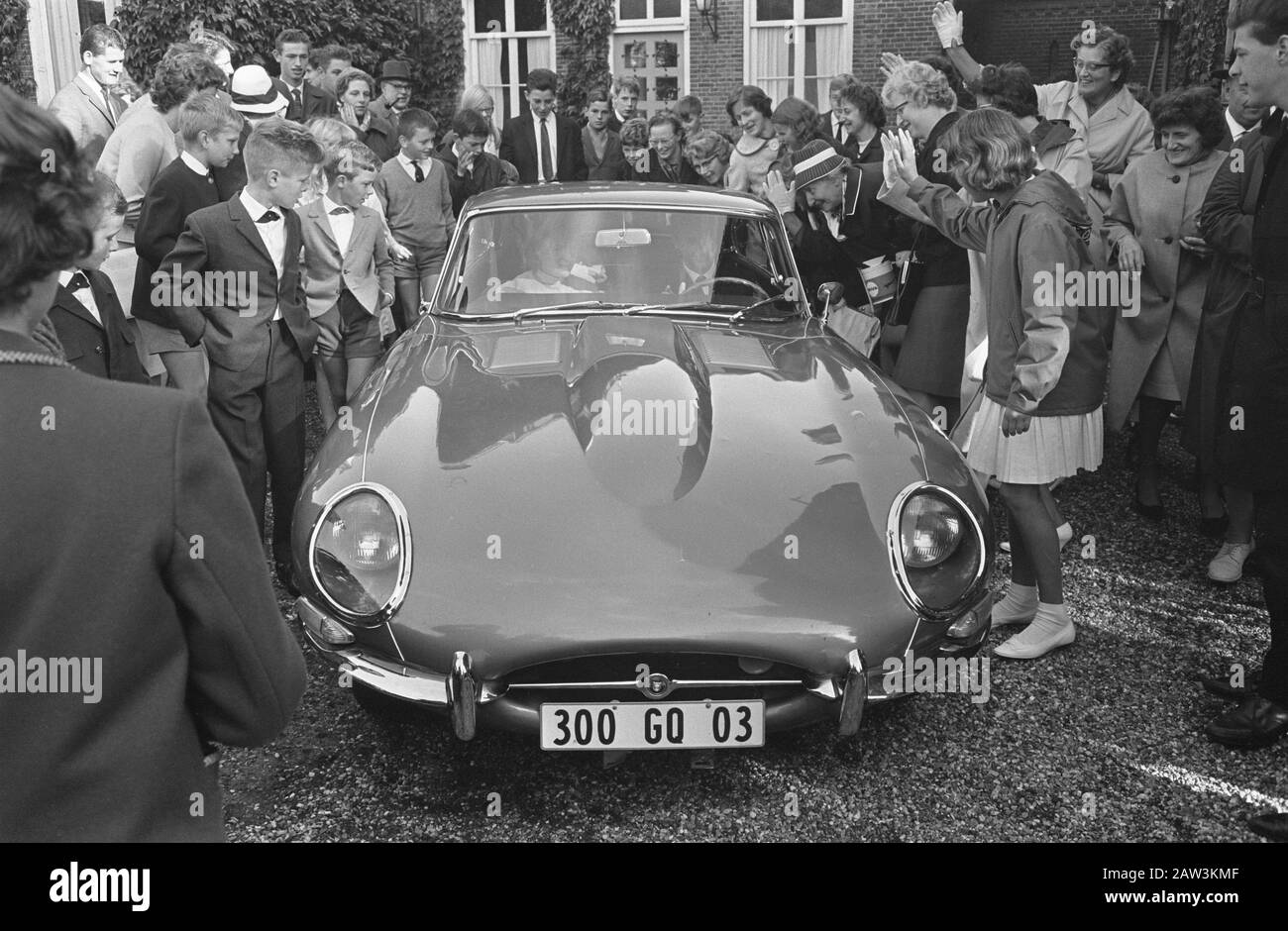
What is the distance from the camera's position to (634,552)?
3.01 metres

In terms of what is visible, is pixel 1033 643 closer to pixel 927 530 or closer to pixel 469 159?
pixel 927 530

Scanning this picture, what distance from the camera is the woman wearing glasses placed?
21.1 ft

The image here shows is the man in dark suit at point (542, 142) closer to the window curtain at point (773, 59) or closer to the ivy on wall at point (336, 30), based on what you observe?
the ivy on wall at point (336, 30)

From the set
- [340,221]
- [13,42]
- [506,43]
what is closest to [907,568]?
[340,221]

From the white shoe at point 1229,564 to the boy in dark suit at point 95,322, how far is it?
4.42 meters

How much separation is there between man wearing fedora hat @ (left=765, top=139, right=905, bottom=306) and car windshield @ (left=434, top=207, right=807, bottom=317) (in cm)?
145

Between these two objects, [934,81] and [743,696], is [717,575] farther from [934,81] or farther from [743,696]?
[934,81]

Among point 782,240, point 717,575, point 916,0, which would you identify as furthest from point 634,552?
point 916,0

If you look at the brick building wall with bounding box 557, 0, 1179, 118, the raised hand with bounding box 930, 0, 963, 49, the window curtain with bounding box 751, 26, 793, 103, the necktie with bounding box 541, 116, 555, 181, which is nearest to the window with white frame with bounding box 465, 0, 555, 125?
the brick building wall with bounding box 557, 0, 1179, 118

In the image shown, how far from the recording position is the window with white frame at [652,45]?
17609 millimetres

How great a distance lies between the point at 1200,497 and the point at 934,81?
2.51 m

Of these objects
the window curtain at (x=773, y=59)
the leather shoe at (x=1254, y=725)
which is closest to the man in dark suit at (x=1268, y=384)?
the leather shoe at (x=1254, y=725)

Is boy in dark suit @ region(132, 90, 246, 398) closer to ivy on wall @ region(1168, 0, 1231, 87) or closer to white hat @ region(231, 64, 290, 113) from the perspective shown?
white hat @ region(231, 64, 290, 113)
